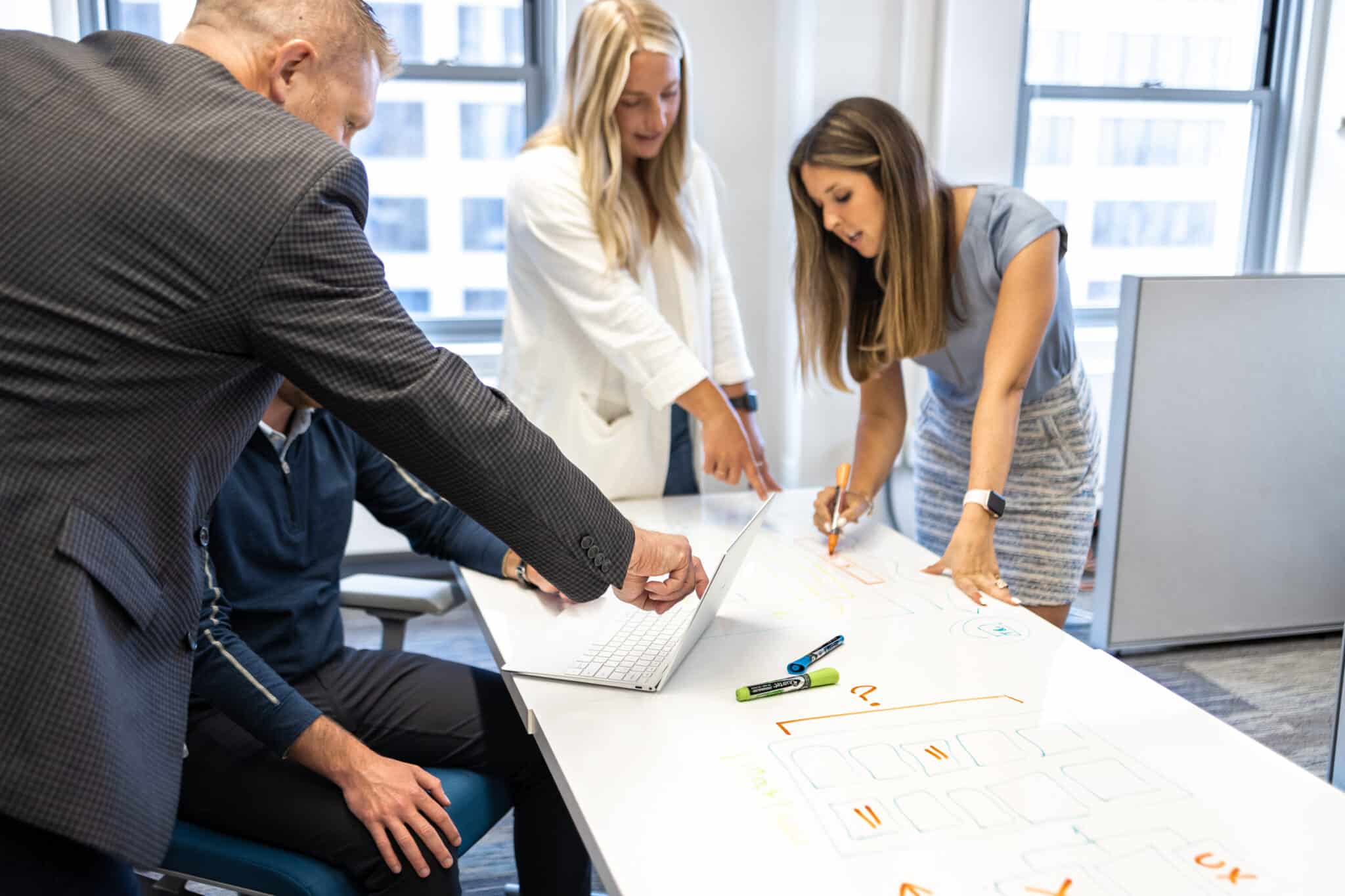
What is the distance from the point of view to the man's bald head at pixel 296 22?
3.44 feet

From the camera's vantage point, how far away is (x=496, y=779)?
1.54m

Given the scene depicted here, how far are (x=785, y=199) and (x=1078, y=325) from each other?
1445mm

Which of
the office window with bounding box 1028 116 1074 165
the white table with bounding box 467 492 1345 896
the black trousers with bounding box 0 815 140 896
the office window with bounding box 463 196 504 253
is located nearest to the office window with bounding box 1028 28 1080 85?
the office window with bounding box 1028 116 1074 165

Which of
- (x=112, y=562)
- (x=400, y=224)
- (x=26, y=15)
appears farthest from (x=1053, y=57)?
(x=112, y=562)

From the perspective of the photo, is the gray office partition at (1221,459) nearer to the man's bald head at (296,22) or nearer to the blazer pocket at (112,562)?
the man's bald head at (296,22)

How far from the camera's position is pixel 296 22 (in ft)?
3.46

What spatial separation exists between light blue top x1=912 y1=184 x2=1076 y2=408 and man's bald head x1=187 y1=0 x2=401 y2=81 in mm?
1078

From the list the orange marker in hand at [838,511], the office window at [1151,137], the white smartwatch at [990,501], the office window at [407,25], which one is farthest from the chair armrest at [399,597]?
the office window at [1151,137]

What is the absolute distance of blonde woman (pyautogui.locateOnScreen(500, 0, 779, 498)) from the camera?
2037 millimetres

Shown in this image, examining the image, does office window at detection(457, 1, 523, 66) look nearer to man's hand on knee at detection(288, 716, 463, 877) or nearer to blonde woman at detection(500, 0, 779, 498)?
blonde woman at detection(500, 0, 779, 498)

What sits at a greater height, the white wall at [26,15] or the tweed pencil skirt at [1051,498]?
the white wall at [26,15]

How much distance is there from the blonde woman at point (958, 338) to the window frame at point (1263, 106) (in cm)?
227

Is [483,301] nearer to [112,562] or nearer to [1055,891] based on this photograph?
[112,562]

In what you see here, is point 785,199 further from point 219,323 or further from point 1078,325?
point 219,323
